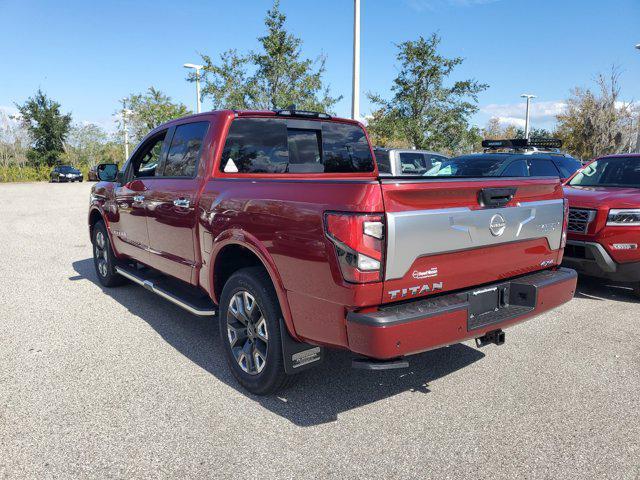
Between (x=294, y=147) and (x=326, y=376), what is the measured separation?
6.28ft

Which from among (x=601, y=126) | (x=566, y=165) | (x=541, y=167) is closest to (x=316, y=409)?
(x=541, y=167)

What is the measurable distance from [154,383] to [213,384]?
432 mm

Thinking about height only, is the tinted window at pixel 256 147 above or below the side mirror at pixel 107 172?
above

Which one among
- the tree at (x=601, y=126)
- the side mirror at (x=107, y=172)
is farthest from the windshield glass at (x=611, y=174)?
the tree at (x=601, y=126)

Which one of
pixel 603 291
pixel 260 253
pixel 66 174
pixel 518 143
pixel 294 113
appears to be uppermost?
pixel 294 113

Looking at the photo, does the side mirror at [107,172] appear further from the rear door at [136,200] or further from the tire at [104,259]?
the tire at [104,259]

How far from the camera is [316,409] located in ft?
10.7

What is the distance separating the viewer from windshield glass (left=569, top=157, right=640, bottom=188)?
6559mm

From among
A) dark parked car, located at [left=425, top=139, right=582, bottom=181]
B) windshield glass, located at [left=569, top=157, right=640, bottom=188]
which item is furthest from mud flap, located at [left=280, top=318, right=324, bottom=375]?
windshield glass, located at [left=569, top=157, right=640, bottom=188]

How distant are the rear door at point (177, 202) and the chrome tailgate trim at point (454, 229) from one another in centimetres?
191

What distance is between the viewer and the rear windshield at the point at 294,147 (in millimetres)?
4008

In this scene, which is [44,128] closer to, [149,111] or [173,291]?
[149,111]

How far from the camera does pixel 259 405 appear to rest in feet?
10.9

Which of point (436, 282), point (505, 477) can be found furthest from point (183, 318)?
point (505, 477)
